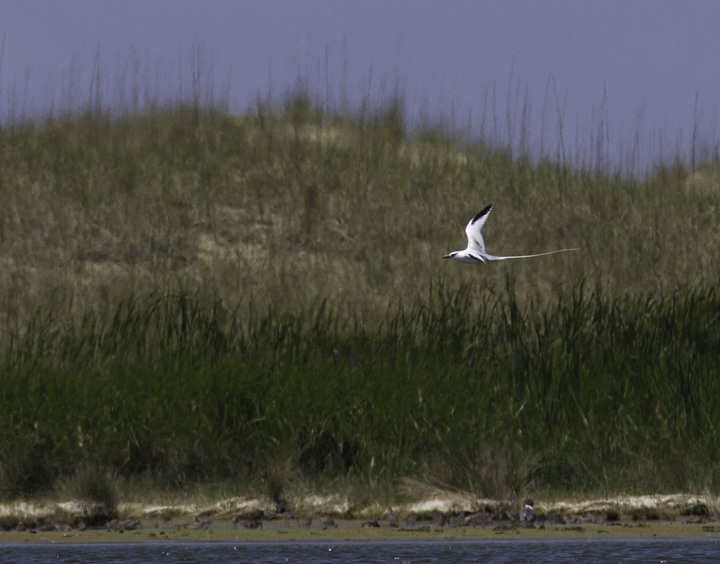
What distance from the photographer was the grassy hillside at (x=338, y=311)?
11.1m

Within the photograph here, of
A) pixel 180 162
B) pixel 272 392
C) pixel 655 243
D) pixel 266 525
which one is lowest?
pixel 266 525

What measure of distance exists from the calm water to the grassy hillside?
60.9 inches

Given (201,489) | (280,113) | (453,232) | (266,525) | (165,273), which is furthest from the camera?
(280,113)

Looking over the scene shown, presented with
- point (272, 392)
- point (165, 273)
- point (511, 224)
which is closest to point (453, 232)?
point (511, 224)

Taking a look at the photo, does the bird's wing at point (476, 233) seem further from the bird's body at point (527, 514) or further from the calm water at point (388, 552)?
the calm water at point (388, 552)

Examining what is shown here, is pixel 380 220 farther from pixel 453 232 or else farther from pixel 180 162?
pixel 180 162

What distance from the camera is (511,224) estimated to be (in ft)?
72.0

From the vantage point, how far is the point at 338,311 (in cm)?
1503

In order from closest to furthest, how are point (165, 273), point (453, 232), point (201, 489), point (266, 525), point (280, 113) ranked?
1. point (266, 525)
2. point (201, 489)
3. point (165, 273)
4. point (453, 232)
5. point (280, 113)

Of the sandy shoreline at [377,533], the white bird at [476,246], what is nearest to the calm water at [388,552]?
the sandy shoreline at [377,533]

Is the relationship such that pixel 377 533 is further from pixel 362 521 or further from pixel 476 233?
pixel 476 233

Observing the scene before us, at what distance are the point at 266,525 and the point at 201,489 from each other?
1114 millimetres

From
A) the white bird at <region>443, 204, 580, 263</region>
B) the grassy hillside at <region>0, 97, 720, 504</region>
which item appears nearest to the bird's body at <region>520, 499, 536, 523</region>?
the grassy hillside at <region>0, 97, 720, 504</region>

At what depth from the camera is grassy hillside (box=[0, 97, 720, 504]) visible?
11086 mm
